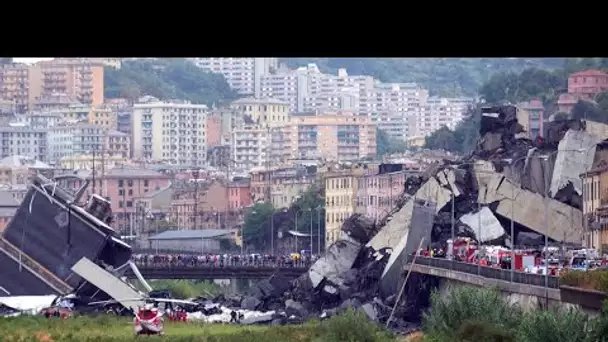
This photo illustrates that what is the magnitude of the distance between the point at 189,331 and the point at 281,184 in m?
75.9

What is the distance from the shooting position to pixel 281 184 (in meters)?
118

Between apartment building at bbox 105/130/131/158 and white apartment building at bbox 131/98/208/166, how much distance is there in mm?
1160

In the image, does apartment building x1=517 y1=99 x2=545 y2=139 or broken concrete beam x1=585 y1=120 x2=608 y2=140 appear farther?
apartment building x1=517 y1=99 x2=545 y2=139

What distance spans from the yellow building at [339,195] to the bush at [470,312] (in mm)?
56536

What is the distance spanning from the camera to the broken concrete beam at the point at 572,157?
49094mm

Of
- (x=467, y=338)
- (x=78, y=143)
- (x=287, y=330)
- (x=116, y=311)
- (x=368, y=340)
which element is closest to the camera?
(x=467, y=338)

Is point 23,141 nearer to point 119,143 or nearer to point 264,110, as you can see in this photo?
point 119,143

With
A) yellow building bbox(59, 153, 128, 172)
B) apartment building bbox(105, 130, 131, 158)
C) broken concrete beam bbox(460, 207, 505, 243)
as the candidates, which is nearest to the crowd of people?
broken concrete beam bbox(460, 207, 505, 243)

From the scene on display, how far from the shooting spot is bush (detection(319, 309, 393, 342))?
3456 centimetres

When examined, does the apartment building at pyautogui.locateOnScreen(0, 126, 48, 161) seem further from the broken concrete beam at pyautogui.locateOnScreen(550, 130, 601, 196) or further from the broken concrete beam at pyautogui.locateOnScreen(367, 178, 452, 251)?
the broken concrete beam at pyautogui.locateOnScreen(550, 130, 601, 196)

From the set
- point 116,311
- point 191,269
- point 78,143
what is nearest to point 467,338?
point 116,311

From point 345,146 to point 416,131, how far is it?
2901cm
